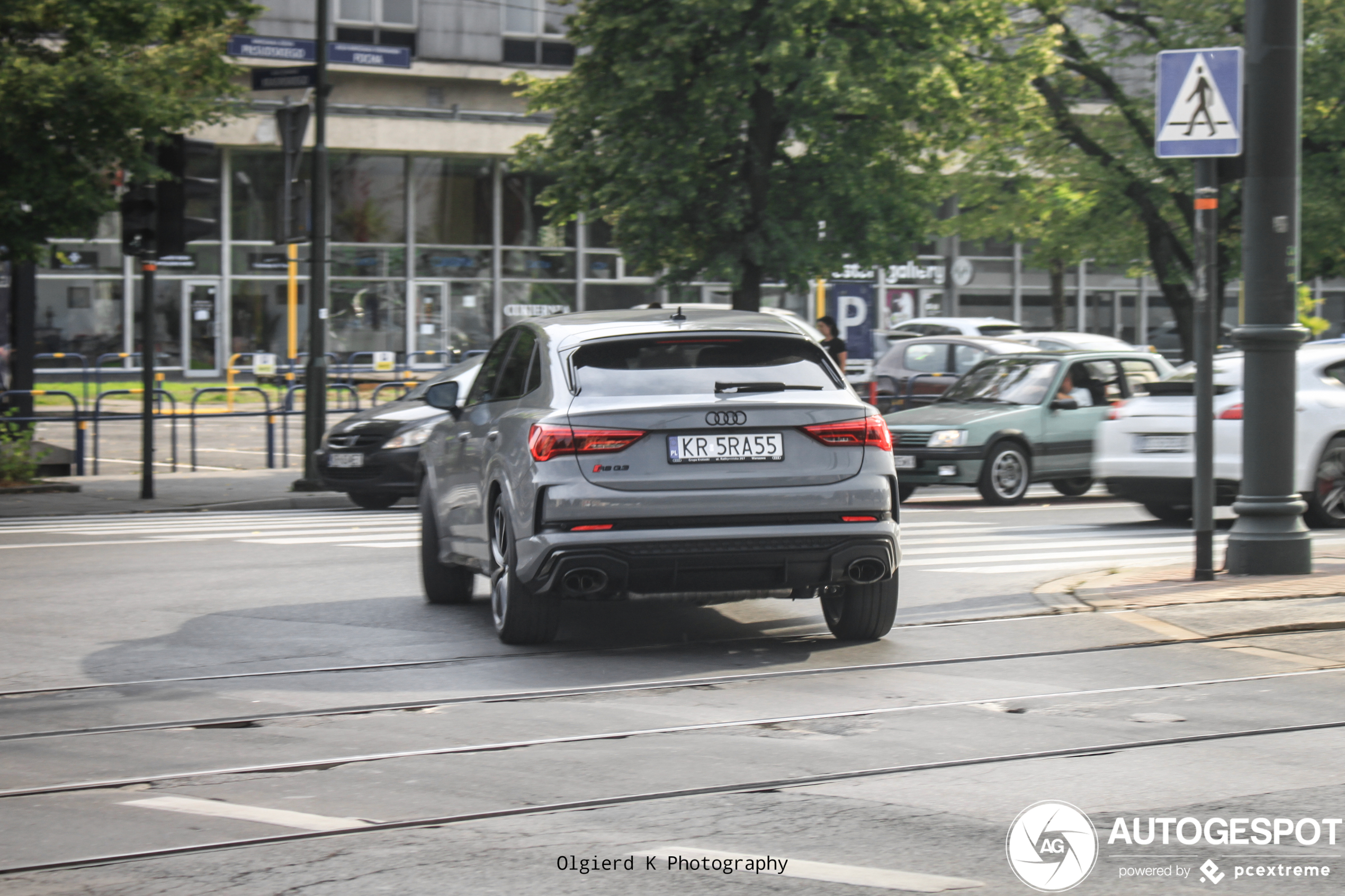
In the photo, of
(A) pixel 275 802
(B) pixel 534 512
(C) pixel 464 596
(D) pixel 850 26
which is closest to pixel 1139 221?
(D) pixel 850 26

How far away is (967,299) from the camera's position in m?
50.8

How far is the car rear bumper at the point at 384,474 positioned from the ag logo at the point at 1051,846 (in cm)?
1264

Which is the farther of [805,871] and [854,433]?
[854,433]

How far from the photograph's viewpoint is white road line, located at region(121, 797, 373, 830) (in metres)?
5.10

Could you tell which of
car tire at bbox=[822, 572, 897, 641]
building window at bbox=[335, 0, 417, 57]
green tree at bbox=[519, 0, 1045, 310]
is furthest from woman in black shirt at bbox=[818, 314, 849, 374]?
building window at bbox=[335, 0, 417, 57]

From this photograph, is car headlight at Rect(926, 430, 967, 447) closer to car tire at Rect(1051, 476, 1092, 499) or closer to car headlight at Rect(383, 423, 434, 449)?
car tire at Rect(1051, 476, 1092, 499)

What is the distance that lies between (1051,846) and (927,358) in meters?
22.1

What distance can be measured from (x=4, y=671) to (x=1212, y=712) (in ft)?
17.3

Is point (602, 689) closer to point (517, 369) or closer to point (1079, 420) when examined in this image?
point (517, 369)

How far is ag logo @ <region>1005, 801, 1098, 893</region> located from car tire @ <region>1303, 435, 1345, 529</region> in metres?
9.99

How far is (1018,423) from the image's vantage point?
1788 centimetres

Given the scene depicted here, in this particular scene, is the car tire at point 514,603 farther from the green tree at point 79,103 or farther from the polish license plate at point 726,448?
the green tree at point 79,103

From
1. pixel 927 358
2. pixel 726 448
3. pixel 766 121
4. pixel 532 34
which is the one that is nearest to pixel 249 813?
pixel 726 448

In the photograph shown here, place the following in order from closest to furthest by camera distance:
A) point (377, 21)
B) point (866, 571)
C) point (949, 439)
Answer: point (866, 571) → point (949, 439) → point (377, 21)
